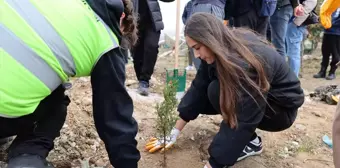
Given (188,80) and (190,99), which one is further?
(188,80)

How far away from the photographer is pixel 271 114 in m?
2.64

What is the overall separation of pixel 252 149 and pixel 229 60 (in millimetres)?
818

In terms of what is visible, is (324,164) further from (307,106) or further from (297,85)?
(307,106)

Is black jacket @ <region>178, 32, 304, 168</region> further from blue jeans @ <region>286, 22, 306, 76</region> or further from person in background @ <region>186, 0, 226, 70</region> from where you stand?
blue jeans @ <region>286, 22, 306, 76</region>

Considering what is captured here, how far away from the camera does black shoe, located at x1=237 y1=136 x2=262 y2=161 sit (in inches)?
110

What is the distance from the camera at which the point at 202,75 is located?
282 cm

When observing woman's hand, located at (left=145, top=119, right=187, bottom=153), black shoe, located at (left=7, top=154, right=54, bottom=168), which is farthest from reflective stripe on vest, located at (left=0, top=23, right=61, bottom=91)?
woman's hand, located at (left=145, top=119, right=187, bottom=153)

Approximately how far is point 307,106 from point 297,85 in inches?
60.5

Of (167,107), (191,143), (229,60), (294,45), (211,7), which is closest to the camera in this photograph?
(229,60)

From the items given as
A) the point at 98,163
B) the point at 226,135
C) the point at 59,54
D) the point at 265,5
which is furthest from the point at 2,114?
the point at 265,5

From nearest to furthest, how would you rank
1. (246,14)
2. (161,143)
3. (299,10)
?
(161,143) < (246,14) < (299,10)

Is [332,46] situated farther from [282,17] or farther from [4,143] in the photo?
[4,143]

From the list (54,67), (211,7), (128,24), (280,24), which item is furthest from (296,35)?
(54,67)

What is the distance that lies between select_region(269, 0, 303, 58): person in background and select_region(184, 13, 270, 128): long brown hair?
2.07 meters
